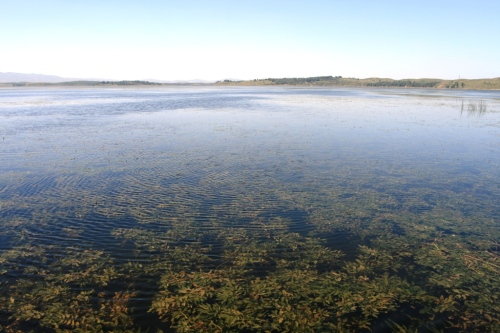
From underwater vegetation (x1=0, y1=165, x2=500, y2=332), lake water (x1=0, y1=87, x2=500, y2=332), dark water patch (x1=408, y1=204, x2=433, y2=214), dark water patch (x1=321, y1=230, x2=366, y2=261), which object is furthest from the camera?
dark water patch (x1=408, y1=204, x2=433, y2=214)

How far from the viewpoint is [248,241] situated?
32.0 feet

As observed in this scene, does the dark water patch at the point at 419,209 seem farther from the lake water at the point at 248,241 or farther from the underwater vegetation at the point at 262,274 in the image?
the underwater vegetation at the point at 262,274

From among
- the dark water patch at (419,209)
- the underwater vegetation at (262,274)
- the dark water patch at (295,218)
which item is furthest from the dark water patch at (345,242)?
the dark water patch at (419,209)

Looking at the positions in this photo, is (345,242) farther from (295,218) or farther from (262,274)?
(262,274)

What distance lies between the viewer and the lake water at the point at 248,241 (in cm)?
699

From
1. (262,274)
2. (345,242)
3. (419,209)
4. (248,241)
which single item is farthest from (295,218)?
(419,209)

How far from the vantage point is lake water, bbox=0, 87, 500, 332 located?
6.99 meters

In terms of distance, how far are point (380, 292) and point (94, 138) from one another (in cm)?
2390

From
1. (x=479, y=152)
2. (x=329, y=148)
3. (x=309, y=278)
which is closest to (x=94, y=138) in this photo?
(x=329, y=148)

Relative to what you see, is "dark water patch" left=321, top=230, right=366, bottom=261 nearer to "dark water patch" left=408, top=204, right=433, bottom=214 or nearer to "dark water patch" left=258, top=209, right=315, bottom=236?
"dark water patch" left=258, top=209, right=315, bottom=236

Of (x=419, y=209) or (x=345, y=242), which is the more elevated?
(x=419, y=209)

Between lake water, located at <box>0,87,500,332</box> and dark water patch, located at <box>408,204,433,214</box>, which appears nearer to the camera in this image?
lake water, located at <box>0,87,500,332</box>

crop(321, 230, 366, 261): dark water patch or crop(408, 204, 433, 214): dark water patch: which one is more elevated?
crop(408, 204, 433, 214): dark water patch

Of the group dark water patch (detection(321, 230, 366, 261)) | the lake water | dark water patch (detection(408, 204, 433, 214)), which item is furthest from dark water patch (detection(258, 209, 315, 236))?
dark water patch (detection(408, 204, 433, 214))
